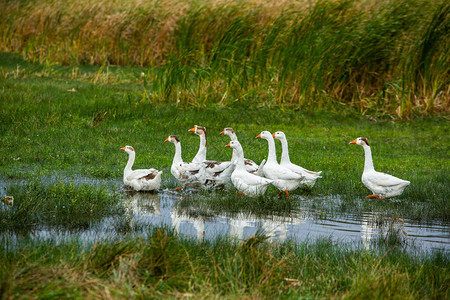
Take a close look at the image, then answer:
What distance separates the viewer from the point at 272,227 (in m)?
7.43

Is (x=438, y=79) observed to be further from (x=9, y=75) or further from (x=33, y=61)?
(x=33, y=61)

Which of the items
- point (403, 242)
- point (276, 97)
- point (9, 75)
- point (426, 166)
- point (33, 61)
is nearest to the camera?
point (403, 242)

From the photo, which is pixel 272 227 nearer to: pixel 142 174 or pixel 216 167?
pixel 216 167

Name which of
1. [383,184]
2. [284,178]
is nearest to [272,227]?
[284,178]

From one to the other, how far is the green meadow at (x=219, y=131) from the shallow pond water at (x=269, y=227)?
111mm

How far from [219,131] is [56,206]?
688 centimetres

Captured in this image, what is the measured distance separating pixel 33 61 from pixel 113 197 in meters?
16.4

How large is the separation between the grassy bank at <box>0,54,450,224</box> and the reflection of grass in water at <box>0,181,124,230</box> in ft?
Result: 5.22

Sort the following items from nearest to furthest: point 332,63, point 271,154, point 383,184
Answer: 1. point 383,184
2. point 271,154
3. point 332,63

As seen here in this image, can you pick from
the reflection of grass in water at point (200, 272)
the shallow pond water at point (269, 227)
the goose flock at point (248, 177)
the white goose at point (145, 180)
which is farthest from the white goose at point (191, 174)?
the reflection of grass in water at point (200, 272)

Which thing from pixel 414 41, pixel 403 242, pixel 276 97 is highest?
pixel 414 41

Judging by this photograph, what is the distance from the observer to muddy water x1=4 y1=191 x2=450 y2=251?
673cm

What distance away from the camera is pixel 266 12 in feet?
68.9

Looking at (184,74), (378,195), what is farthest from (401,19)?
(378,195)
